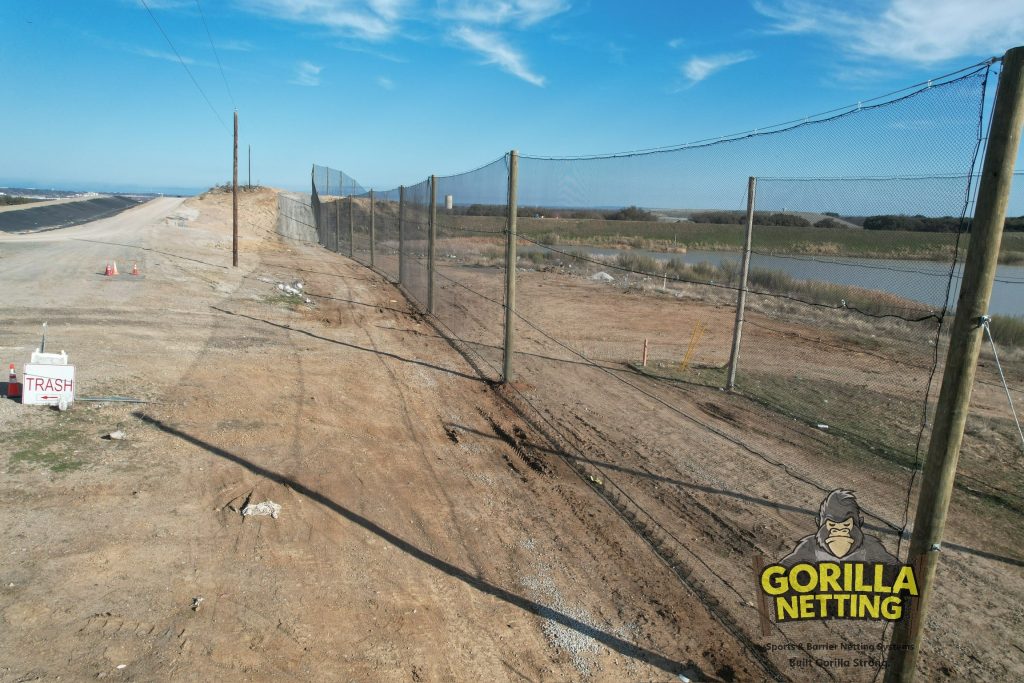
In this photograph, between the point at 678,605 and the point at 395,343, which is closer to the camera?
the point at 678,605

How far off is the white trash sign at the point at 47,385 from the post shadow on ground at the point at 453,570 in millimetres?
764

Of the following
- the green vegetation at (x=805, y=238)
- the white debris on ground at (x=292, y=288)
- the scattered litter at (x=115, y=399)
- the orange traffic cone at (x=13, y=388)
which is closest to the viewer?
the green vegetation at (x=805, y=238)

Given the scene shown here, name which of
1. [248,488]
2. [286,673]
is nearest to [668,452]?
[248,488]

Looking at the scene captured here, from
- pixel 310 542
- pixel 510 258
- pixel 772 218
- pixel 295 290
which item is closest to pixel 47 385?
pixel 310 542

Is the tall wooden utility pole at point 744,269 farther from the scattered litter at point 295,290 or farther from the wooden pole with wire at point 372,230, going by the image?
the wooden pole with wire at point 372,230

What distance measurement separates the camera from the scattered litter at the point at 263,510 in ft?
15.7

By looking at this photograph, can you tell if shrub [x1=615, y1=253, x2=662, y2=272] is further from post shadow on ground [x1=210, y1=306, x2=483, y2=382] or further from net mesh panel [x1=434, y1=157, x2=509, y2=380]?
post shadow on ground [x1=210, y1=306, x2=483, y2=382]

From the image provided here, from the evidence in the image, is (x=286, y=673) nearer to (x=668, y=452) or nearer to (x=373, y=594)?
(x=373, y=594)

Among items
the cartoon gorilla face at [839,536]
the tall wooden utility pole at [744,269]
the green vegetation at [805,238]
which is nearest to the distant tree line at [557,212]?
the green vegetation at [805,238]

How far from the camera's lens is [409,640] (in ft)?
12.0

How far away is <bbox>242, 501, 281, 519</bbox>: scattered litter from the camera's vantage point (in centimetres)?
477

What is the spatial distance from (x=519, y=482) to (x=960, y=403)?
3.86m

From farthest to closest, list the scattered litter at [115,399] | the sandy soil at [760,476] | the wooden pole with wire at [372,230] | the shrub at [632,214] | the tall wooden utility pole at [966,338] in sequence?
the wooden pole with wire at [372,230] → the shrub at [632,214] → the scattered litter at [115,399] → the sandy soil at [760,476] → the tall wooden utility pole at [966,338]

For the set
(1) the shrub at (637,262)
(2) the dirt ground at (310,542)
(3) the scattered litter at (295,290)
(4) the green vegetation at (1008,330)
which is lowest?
(2) the dirt ground at (310,542)
